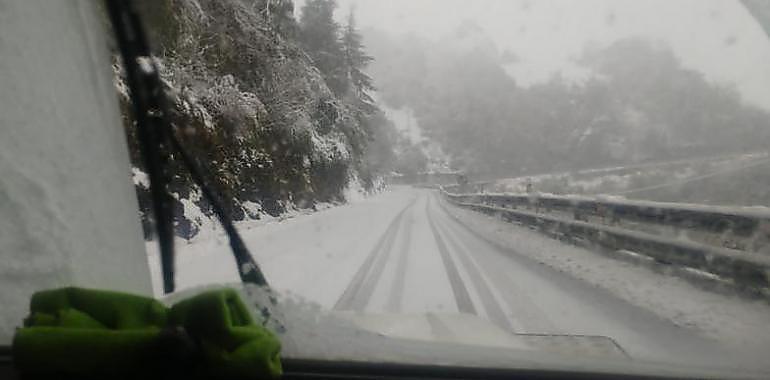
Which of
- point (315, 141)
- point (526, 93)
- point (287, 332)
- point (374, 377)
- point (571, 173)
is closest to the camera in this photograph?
point (374, 377)

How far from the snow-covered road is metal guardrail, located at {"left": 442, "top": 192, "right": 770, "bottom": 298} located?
0.22 meters

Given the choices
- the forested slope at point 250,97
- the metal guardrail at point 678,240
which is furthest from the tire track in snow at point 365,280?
the metal guardrail at point 678,240

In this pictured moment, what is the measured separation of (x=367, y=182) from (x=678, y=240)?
7208 millimetres

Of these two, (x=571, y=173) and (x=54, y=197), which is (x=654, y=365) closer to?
(x=54, y=197)

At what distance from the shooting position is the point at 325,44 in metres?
6.18

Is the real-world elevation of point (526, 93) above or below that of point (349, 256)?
above

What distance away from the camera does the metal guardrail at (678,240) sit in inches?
174

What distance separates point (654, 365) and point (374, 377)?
1.15m

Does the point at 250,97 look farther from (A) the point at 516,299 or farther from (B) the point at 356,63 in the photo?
(A) the point at 516,299

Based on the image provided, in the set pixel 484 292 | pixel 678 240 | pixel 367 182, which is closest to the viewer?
pixel 484 292

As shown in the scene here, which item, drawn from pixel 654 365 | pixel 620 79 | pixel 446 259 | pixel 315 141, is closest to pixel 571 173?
pixel 620 79

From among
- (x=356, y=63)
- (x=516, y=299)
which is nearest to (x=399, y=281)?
(x=516, y=299)

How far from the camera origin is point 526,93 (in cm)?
736

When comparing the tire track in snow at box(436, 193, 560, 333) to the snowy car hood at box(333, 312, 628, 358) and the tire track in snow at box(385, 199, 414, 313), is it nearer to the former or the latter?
the tire track in snow at box(385, 199, 414, 313)
